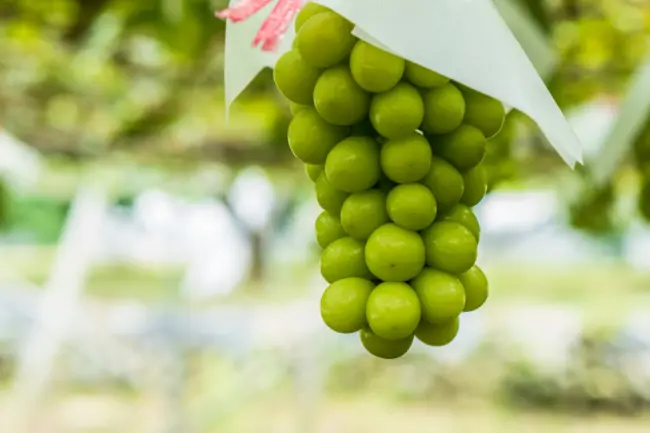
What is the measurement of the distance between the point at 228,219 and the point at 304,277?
85 centimetres

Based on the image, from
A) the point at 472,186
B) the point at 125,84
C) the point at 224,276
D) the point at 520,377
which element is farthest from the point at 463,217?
the point at 224,276

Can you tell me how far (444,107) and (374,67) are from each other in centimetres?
3

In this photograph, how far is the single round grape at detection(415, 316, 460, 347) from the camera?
31 centimetres

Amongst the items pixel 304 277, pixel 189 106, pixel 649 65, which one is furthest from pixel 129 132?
pixel 304 277

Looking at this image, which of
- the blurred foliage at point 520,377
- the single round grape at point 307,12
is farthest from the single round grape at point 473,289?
the blurred foliage at point 520,377

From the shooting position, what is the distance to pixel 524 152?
5.66ft

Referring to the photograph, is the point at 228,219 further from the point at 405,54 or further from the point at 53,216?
the point at 405,54

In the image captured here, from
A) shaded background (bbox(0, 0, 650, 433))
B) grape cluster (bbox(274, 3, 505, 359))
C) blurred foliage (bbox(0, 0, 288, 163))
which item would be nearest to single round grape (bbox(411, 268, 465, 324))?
grape cluster (bbox(274, 3, 505, 359))

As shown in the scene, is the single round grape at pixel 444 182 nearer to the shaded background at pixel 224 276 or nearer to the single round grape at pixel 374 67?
the single round grape at pixel 374 67

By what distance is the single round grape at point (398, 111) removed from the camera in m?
0.29

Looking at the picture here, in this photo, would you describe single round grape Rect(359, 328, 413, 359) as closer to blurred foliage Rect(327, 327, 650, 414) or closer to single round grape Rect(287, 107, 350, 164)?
single round grape Rect(287, 107, 350, 164)

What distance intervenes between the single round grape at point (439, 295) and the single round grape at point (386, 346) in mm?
12

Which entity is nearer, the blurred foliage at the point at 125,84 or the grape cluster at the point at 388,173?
the grape cluster at the point at 388,173

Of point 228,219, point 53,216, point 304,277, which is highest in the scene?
point 228,219
